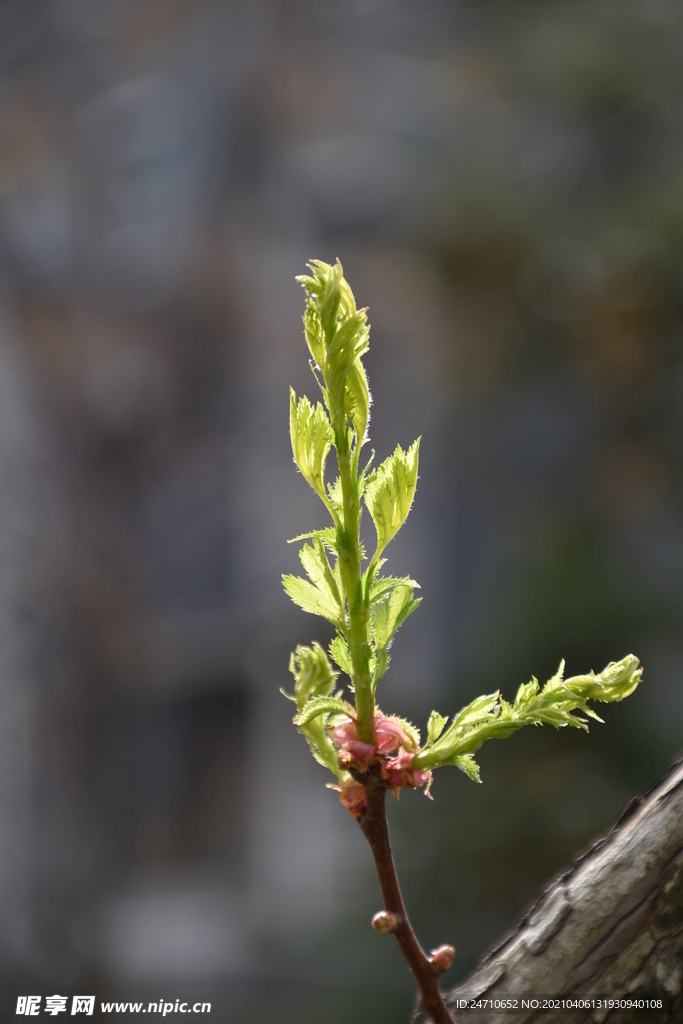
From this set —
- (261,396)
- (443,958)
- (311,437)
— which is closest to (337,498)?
(311,437)

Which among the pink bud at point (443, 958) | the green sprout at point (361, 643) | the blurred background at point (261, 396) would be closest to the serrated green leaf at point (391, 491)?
the green sprout at point (361, 643)

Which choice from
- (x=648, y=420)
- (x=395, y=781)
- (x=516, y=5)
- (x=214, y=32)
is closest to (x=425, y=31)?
(x=516, y=5)

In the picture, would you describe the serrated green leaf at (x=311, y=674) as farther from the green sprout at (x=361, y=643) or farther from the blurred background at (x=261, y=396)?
the blurred background at (x=261, y=396)

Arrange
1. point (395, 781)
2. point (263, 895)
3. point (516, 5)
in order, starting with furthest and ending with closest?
point (516, 5) → point (263, 895) → point (395, 781)

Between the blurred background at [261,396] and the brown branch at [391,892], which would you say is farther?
the blurred background at [261,396]

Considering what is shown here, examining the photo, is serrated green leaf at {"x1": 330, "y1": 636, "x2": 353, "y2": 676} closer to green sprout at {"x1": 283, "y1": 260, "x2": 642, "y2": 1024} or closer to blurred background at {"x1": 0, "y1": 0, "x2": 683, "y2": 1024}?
green sprout at {"x1": 283, "y1": 260, "x2": 642, "y2": 1024}

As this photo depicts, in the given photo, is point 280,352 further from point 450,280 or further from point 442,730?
point 442,730

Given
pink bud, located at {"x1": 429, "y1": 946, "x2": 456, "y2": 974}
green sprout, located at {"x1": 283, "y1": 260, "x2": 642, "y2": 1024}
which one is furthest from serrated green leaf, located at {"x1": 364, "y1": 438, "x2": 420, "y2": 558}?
pink bud, located at {"x1": 429, "y1": 946, "x2": 456, "y2": 974}
